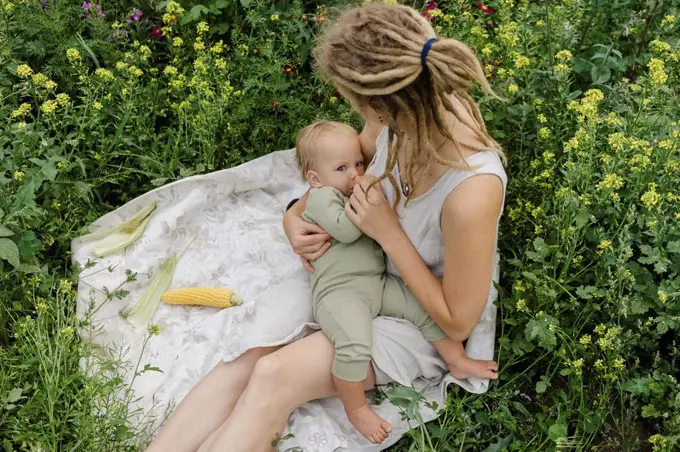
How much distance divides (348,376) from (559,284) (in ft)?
2.67

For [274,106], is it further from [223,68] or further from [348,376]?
[348,376]

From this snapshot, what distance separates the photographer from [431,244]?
101 inches

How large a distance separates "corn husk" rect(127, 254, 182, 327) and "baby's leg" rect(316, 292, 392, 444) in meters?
0.89

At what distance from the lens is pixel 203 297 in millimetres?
3139

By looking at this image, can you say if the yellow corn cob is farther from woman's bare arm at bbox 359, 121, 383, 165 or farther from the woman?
woman's bare arm at bbox 359, 121, 383, 165

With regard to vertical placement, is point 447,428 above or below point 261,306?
below

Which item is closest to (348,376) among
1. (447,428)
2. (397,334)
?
(397,334)

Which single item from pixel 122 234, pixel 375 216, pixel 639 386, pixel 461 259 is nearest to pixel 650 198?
pixel 639 386

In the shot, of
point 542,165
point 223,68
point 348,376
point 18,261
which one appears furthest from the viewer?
point 223,68

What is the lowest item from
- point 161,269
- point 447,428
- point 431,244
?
point 447,428

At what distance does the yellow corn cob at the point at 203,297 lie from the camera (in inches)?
123

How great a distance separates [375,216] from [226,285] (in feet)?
3.25

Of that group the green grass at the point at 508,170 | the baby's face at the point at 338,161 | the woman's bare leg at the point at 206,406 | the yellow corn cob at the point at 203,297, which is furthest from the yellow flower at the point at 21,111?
the woman's bare leg at the point at 206,406

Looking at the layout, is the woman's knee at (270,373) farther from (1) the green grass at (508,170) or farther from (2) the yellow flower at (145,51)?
(2) the yellow flower at (145,51)
